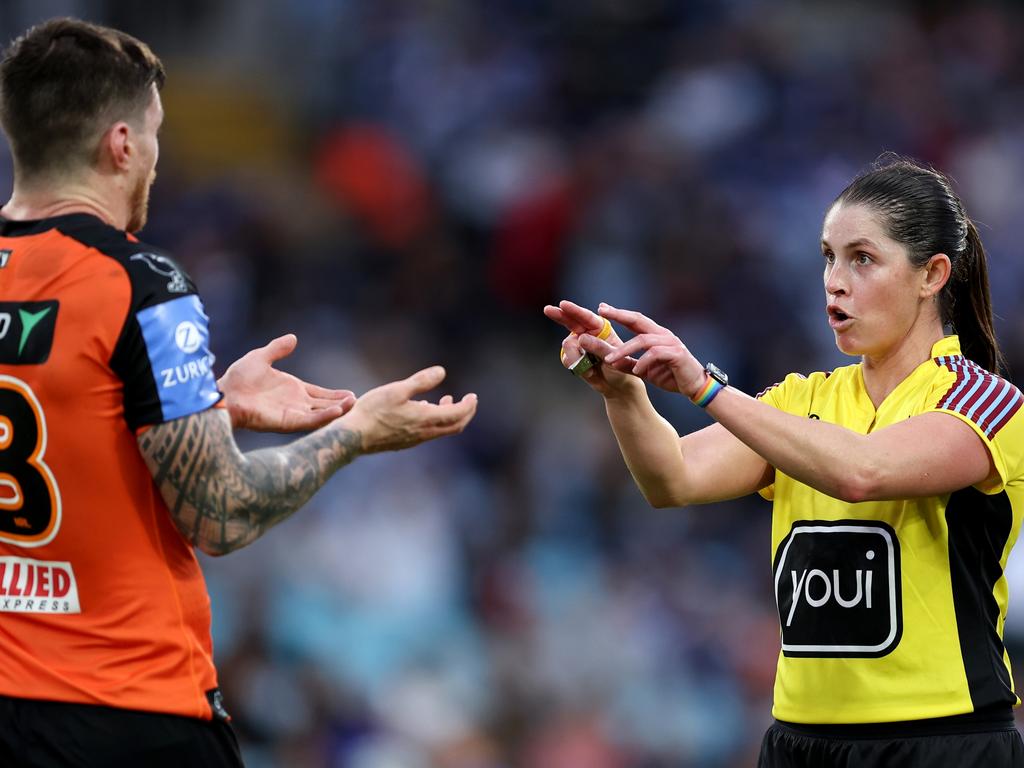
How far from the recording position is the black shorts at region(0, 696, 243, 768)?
115 inches

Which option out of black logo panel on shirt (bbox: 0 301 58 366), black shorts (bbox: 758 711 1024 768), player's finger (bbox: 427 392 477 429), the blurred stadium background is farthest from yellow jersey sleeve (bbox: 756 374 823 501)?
the blurred stadium background

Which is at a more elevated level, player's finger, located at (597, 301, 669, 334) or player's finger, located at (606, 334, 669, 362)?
player's finger, located at (597, 301, 669, 334)

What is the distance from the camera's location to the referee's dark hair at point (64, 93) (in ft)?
10.1

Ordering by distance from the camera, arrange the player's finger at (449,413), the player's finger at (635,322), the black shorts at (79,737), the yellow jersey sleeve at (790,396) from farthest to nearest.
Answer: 1. the yellow jersey sleeve at (790,396)
2. the player's finger at (635,322)
3. the player's finger at (449,413)
4. the black shorts at (79,737)

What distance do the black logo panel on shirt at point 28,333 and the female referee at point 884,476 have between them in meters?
1.28

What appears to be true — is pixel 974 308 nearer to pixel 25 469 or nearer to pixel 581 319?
pixel 581 319

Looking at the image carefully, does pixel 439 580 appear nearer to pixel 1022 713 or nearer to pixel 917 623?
pixel 1022 713

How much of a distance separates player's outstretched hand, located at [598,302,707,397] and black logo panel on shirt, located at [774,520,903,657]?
0.53 meters

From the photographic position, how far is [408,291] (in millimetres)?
9656

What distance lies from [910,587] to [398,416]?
1308 millimetres

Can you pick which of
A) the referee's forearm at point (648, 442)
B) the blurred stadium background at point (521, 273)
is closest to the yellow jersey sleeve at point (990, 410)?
the referee's forearm at point (648, 442)

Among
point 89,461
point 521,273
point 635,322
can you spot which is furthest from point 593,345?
point 521,273

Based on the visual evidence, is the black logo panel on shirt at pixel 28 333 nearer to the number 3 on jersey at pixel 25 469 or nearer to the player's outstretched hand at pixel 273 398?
the number 3 on jersey at pixel 25 469

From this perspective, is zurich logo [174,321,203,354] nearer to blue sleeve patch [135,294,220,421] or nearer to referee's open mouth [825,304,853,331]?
blue sleeve patch [135,294,220,421]
